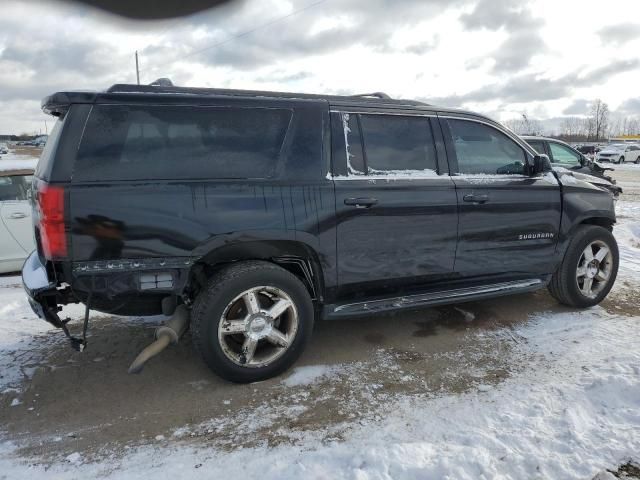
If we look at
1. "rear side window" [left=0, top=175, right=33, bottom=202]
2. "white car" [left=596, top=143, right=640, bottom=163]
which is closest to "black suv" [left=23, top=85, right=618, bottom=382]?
"rear side window" [left=0, top=175, right=33, bottom=202]

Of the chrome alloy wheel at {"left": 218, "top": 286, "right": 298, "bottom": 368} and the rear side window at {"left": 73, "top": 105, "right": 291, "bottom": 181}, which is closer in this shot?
the rear side window at {"left": 73, "top": 105, "right": 291, "bottom": 181}

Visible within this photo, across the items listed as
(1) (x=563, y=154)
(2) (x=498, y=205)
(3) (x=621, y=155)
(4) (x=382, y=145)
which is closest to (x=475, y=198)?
(2) (x=498, y=205)

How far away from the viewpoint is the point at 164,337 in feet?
10.4

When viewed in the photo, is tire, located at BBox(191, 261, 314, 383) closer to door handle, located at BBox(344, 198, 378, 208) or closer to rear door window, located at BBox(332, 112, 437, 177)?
door handle, located at BBox(344, 198, 378, 208)

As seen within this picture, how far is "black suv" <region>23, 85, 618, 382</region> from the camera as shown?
2.91 m

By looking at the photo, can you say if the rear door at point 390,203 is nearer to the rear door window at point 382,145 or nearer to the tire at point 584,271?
the rear door window at point 382,145

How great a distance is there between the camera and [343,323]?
450 cm

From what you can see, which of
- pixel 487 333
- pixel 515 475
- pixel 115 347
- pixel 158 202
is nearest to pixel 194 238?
pixel 158 202

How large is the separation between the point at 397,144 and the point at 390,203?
502mm

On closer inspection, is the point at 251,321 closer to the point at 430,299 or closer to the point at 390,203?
the point at 390,203

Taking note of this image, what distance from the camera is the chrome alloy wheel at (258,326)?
3.23m

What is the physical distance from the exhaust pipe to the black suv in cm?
1

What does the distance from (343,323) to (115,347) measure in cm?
196

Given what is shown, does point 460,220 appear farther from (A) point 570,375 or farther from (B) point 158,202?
(B) point 158,202
